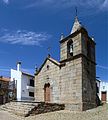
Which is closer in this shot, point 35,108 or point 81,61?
point 35,108

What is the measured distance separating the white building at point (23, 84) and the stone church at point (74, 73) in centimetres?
1218

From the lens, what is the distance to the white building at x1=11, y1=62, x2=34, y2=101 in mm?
35125

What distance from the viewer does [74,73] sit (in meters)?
19.5

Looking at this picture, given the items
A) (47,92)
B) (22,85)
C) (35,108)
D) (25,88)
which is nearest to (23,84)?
(22,85)

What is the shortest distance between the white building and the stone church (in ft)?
40.0

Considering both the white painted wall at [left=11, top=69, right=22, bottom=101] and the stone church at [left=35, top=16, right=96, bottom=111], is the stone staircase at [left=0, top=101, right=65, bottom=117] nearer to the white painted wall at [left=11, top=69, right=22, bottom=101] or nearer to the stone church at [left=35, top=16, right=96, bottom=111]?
the stone church at [left=35, top=16, right=96, bottom=111]

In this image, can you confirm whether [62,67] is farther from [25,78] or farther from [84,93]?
[25,78]

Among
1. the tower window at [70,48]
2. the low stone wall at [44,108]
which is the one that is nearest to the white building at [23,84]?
the tower window at [70,48]

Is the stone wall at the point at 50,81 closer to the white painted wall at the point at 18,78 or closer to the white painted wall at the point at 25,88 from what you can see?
the white painted wall at the point at 25,88

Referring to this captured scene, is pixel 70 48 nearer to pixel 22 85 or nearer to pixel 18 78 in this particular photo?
pixel 22 85

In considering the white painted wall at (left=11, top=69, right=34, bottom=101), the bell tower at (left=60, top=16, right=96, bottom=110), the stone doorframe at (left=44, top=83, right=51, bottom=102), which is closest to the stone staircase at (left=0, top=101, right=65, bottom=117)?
the bell tower at (left=60, top=16, right=96, bottom=110)

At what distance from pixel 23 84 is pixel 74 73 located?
689 inches

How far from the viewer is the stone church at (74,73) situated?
18875 millimetres

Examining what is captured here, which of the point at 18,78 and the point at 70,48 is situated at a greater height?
the point at 70,48
